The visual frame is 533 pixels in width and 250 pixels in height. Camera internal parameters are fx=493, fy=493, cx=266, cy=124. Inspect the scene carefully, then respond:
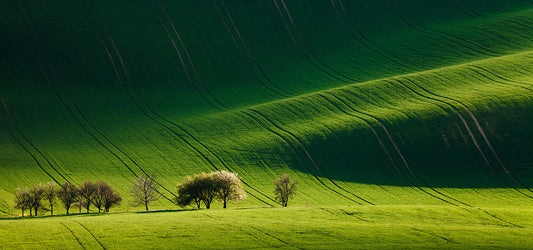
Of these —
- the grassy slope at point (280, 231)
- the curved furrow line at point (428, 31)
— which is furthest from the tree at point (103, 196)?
the curved furrow line at point (428, 31)

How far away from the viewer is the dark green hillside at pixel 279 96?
5684cm

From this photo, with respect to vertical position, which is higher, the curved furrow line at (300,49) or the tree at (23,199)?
the curved furrow line at (300,49)

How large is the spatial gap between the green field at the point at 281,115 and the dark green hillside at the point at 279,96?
0.29 meters

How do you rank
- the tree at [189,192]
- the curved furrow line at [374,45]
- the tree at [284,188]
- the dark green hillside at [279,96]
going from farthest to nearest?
the curved furrow line at [374,45] → the dark green hillside at [279,96] → the tree at [284,188] → the tree at [189,192]

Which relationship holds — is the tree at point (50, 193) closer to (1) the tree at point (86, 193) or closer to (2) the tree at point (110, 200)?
(1) the tree at point (86, 193)

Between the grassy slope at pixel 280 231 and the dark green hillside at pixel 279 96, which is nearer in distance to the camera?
the grassy slope at pixel 280 231

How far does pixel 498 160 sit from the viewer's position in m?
57.2

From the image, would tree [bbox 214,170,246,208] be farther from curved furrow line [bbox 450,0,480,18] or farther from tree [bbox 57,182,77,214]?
curved furrow line [bbox 450,0,480,18]

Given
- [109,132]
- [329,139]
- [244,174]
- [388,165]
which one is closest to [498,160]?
[388,165]

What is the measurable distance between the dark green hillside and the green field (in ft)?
0.96

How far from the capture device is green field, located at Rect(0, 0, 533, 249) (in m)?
33.2

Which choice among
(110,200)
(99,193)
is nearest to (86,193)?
(99,193)

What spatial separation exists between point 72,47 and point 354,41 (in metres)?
52.7

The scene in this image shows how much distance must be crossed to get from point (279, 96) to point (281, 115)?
9.80 metres
